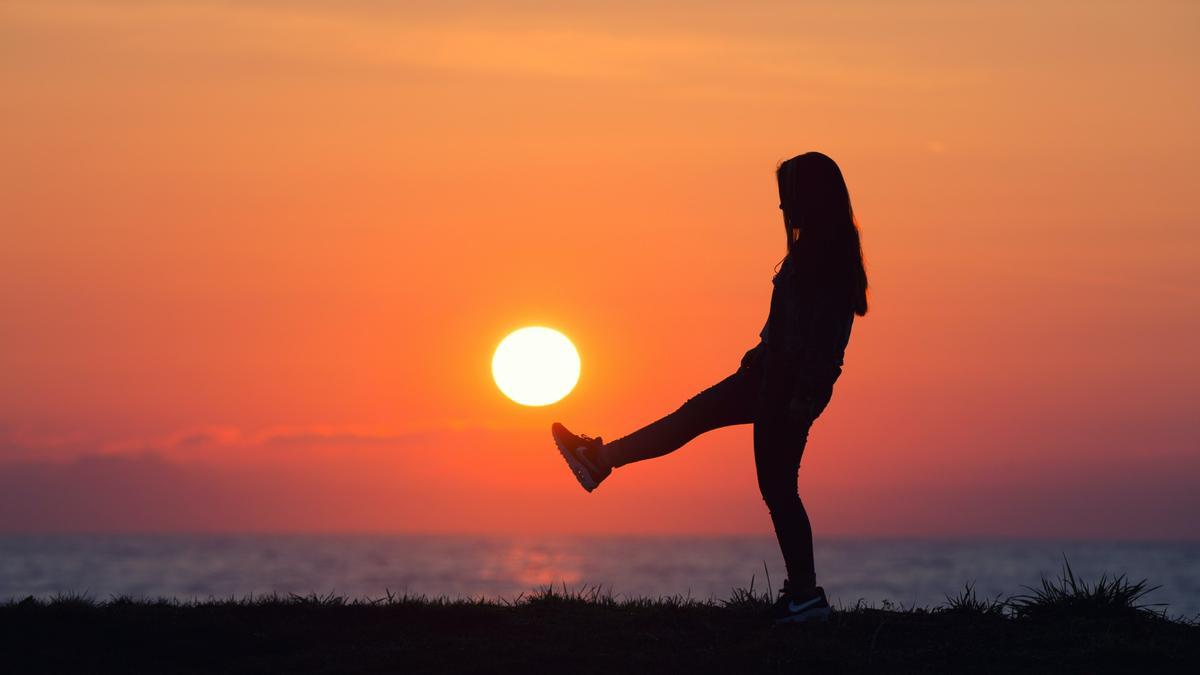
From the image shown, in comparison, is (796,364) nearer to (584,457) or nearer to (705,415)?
(705,415)

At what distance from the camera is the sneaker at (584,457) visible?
372 inches

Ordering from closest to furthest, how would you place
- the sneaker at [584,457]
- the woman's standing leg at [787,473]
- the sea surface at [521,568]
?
the woman's standing leg at [787,473]
the sneaker at [584,457]
the sea surface at [521,568]

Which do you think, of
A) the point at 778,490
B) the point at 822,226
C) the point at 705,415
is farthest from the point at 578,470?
the point at 822,226

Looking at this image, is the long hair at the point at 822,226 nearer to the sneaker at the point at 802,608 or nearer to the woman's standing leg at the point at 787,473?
the woman's standing leg at the point at 787,473

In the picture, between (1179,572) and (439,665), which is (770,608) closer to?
(439,665)

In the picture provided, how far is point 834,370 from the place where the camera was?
890 centimetres

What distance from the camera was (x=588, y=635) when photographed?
9.15 m

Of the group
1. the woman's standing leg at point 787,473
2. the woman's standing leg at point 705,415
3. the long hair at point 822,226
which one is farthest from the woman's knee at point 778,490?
the long hair at point 822,226

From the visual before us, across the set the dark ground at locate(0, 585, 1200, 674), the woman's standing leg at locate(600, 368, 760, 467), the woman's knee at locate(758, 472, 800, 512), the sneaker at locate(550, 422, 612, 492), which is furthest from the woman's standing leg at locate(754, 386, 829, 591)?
the sneaker at locate(550, 422, 612, 492)

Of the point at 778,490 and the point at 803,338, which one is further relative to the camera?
the point at 778,490

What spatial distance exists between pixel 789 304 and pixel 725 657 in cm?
201

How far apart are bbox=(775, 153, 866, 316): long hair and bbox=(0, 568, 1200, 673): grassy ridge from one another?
81.5 inches

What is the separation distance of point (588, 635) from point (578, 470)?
1.01 metres

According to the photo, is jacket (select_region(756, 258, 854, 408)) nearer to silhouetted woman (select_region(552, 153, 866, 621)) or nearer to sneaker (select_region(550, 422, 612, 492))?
silhouetted woman (select_region(552, 153, 866, 621))
